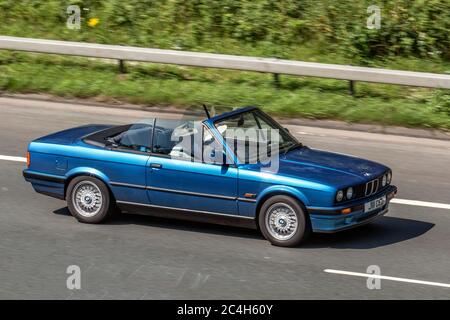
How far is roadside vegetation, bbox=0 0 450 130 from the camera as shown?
55.0ft

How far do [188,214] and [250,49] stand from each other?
29.6 ft

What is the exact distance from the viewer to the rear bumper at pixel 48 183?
38.0 ft

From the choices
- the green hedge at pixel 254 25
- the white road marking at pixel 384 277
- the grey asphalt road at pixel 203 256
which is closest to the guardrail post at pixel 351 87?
the green hedge at pixel 254 25

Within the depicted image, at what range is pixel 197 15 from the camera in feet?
67.8

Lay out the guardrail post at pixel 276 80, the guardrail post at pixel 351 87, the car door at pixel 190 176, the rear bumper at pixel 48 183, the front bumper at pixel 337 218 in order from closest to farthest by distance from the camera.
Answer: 1. the front bumper at pixel 337 218
2. the car door at pixel 190 176
3. the rear bumper at pixel 48 183
4. the guardrail post at pixel 351 87
5. the guardrail post at pixel 276 80

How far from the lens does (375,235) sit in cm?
1123

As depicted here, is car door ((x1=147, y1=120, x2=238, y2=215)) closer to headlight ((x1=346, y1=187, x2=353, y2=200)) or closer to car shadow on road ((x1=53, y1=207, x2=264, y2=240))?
car shadow on road ((x1=53, y1=207, x2=264, y2=240))

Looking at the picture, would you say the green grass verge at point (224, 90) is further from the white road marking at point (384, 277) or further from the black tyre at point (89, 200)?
the white road marking at point (384, 277)

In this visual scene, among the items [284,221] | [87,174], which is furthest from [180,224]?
[284,221]

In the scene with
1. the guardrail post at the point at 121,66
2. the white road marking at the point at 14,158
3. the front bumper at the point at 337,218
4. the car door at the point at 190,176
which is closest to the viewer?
the front bumper at the point at 337,218

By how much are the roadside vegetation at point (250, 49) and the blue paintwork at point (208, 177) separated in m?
5.27

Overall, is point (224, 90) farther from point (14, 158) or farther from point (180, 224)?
point (180, 224)

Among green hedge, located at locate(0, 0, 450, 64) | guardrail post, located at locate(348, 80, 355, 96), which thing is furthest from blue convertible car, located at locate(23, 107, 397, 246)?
green hedge, located at locate(0, 0, 450, 64)

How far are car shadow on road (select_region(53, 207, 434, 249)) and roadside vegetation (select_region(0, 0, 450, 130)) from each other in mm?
4598
